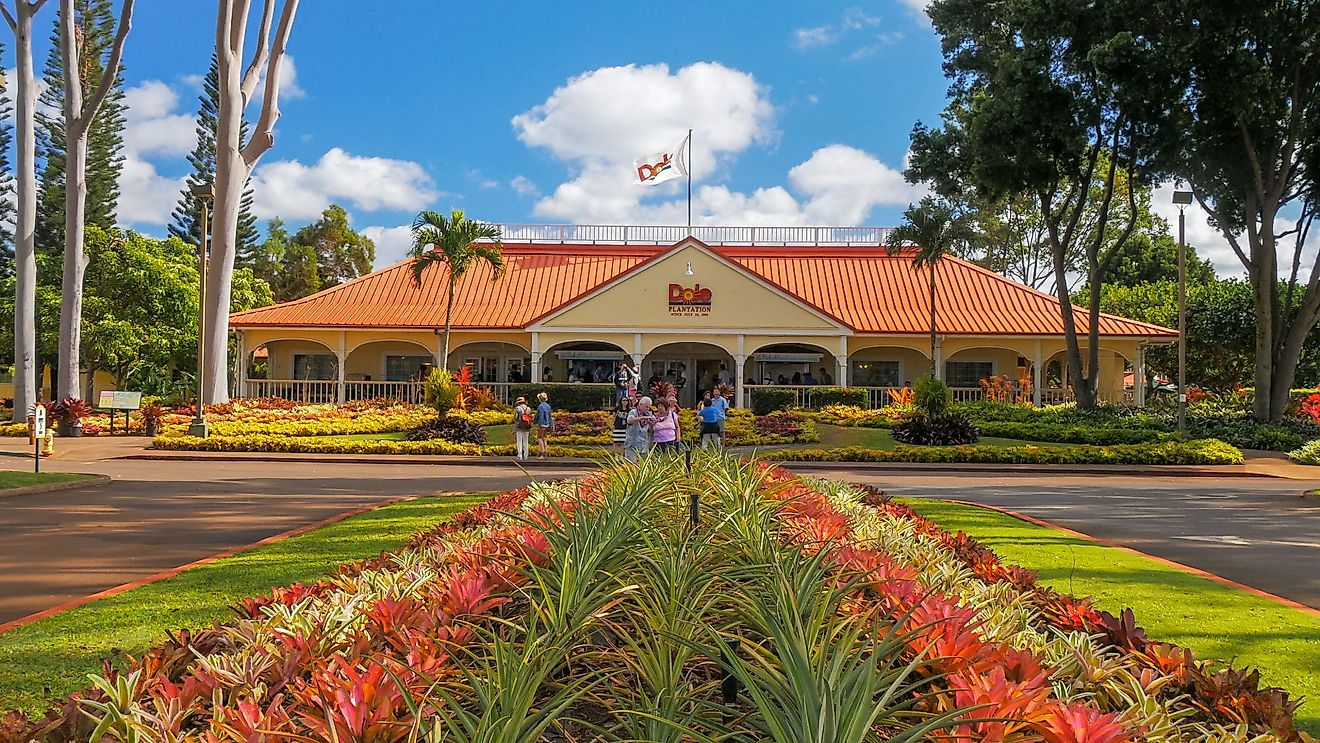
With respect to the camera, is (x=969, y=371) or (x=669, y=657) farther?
(x=969, y=371)

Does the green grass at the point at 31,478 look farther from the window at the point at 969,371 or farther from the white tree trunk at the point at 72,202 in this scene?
the window at the point at 969,371

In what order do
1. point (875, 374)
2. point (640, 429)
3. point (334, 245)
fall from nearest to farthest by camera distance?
point (640, 429) < point (875, 374) < point (334, 245)

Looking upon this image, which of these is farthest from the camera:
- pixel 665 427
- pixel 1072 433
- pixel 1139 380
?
pixel 1139 380

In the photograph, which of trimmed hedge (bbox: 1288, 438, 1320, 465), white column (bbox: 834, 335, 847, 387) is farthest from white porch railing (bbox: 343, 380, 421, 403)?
trimmed hedge (bbox: 1288, 438, 1320, 465)

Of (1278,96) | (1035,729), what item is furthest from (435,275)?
(1035,729)

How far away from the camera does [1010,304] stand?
3328cm

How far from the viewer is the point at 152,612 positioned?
225 inches

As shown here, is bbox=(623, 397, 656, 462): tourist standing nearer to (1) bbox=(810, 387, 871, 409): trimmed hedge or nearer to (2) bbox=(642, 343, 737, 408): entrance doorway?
(1) bbox=(810, 387, 871, 409): trimmed hedge

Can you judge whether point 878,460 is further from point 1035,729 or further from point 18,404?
point 18,404

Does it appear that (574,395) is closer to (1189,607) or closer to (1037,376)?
(1037,376)

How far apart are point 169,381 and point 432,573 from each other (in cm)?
3681

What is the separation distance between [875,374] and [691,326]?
24.2ft

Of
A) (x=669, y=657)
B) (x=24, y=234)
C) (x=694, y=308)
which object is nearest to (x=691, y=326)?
(x=694, y=308)

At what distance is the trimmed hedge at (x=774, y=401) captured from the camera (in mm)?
28688
